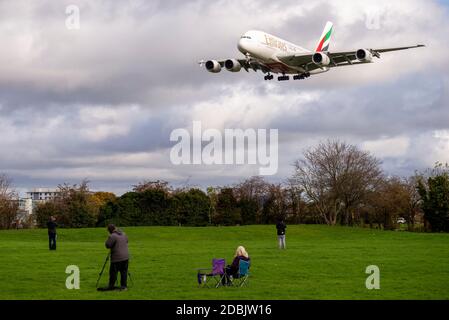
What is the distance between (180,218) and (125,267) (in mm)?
72490

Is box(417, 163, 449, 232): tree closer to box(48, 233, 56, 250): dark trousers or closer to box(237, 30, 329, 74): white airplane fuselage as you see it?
box(237, 30, 329, 74): white airplane fuselage

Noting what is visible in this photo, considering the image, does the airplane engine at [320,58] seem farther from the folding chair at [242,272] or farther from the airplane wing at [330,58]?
the folding chair at [242,272]

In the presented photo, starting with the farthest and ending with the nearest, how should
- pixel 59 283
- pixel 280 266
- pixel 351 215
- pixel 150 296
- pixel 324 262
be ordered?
pixel 351 215, pixel 324 262, pixel 280 266, pixel 59 283, pixel 150 296

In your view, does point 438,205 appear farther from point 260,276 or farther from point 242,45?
point 260,276

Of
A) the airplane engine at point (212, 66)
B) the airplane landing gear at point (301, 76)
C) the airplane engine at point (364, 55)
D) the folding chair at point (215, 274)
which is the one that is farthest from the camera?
the airplane landing gear at point (301, 76)

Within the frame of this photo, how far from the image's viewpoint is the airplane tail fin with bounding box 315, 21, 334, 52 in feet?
244

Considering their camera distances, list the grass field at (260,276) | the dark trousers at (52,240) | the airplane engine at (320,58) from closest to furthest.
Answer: the grass field at (260,276) → the dark trousers at (52,240) → the airplane engine at (320,58)

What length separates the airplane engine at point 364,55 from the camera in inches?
1997

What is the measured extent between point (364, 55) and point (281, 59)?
6.40 meters

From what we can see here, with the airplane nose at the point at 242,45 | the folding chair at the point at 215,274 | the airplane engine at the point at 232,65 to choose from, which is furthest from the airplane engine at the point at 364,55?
the folding chair at the point at 215,274

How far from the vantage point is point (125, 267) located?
20641 mm
